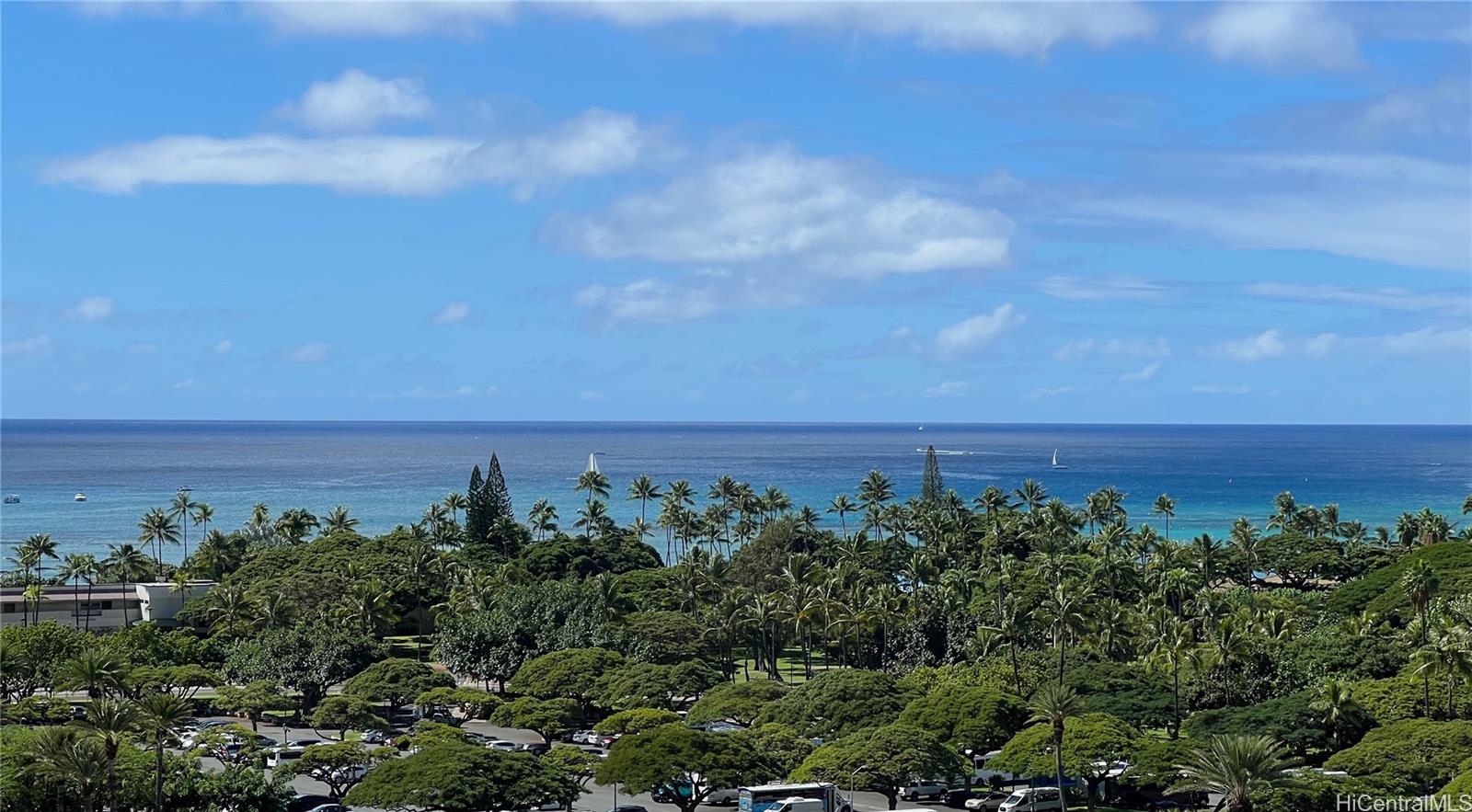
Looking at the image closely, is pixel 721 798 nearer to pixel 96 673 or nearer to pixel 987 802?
pixel 987 802

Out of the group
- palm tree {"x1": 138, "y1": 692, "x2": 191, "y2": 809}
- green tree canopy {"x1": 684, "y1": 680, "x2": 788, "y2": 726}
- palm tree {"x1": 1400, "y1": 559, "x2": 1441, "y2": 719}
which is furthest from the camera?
palm tree {"x1": 1400, "y1": 559, "x2": 1441, "y2": 719}

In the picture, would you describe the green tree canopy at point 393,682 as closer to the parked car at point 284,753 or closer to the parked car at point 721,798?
the parked car at point 284,753

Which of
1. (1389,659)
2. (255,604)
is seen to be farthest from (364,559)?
(1389,659)

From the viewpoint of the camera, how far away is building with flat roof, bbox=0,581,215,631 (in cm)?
9856

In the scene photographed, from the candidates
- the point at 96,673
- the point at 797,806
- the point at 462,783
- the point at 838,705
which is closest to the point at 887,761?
the point at 797,806

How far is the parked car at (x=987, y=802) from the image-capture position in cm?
5906

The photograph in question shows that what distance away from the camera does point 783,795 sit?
5478cm

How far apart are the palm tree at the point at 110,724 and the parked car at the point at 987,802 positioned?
3322 centimetres

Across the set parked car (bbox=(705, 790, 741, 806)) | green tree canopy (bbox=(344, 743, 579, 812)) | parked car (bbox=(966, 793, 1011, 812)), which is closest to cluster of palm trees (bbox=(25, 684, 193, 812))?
green tree canopy (bbox=(344, 743, 579, 812))

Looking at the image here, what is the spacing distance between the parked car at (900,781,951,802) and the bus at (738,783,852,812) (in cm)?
556

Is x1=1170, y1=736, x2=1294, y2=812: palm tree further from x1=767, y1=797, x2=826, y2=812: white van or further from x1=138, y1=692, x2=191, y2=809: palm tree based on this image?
x1=138, y1=692, x2=191, y2=809: palm tree

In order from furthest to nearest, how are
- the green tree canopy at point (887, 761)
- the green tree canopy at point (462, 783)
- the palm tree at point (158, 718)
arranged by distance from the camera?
the green tree canopy at point (887, 761) < the green tree canopy at point (462, 783) < the palm tree at point (158, 718)

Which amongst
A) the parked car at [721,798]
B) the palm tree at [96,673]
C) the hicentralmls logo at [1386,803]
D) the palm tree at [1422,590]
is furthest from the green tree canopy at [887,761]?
the palm tree at [1422,590]

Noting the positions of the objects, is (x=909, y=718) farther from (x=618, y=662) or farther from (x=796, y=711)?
(x=618, y=662)
